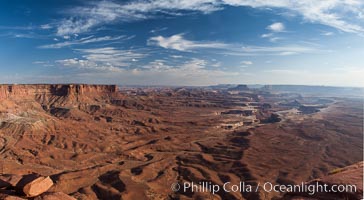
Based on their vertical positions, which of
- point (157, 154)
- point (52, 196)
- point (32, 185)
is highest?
point (32, 185)

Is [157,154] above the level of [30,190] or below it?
below

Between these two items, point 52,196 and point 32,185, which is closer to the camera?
point 52,196

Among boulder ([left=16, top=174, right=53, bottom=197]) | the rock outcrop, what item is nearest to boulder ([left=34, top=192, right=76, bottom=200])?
the rock outcrop

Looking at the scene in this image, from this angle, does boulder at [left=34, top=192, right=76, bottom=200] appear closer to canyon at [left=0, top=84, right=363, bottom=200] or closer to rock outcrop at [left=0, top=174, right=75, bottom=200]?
rock outcrop at [left=0, top=174, right=75, bottom=200]

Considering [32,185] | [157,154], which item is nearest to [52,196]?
[32,185]

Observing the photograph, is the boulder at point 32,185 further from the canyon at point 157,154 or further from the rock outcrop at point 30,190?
the canyon at point 157,154

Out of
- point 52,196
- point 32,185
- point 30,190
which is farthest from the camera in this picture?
point 32,185

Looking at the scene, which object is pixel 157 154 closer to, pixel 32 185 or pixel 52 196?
pixel 32 185

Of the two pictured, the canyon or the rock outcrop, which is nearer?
the rock outcrop

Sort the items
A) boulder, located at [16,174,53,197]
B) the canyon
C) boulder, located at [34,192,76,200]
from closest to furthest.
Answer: boulder, located at [34,192,76,200], boulder, located at [16,174,53,197], the canyon

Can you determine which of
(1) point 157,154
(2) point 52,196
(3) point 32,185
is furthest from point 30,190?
(1) point 157,154

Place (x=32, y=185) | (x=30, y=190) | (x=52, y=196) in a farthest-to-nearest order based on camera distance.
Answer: (x=32, y=185) < (x=30, y=190) < (x=52, y=196)

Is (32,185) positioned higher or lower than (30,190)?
higher

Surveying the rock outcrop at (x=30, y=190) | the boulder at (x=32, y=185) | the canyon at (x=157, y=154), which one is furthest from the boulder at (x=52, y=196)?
the canyon at (x=157, y=154)
